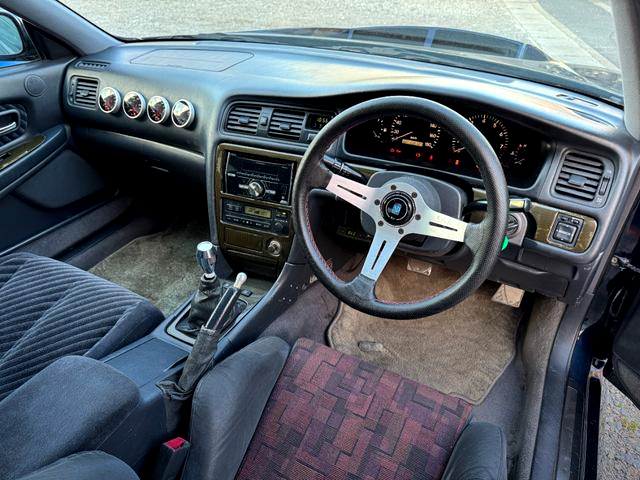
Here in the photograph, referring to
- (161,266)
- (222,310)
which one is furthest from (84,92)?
(222,310)

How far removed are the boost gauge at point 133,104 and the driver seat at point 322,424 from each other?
1.08 metres

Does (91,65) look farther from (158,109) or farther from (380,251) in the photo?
(380,251)

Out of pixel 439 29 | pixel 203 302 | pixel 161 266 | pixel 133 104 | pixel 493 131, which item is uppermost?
pixel 439 29

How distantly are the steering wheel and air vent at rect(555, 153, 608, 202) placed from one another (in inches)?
15.8

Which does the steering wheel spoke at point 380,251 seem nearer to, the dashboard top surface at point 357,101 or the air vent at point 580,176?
the dashboard top surface at point 357,101

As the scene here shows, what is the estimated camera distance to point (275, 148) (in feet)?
6.09

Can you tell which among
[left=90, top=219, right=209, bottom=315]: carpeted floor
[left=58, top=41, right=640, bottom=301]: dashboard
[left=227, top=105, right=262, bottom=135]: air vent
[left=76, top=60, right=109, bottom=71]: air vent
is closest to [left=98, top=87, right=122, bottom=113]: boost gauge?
[left=58, top=41, right=640, bottom=301]: dashboard

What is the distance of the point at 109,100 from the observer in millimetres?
2275

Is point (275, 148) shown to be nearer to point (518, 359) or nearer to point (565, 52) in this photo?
point (565, 52)

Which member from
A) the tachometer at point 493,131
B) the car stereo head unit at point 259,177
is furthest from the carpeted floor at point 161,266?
the tachometer at point 493,131

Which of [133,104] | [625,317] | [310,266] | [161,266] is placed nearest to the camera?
[310,266]

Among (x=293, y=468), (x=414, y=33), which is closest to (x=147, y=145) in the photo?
(x=414, y=33)

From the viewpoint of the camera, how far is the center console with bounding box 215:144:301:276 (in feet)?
6.16

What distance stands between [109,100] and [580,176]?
1.79 metres
